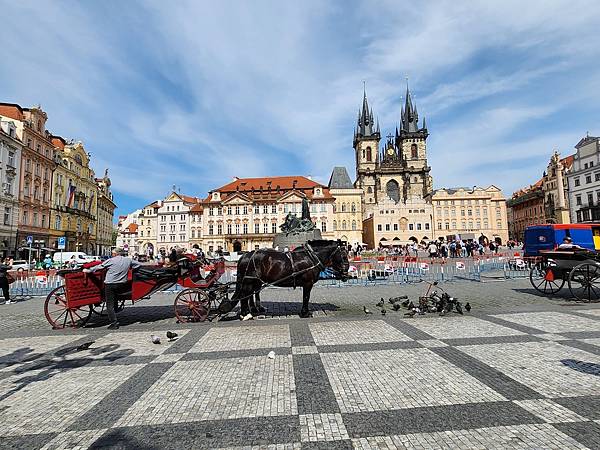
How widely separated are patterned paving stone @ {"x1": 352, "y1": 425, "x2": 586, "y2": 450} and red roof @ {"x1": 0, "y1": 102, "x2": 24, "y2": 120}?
4784 centimetres

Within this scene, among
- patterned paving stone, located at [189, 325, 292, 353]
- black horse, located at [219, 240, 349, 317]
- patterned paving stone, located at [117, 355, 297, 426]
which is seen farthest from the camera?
black horse, located at [219, 240, 349, 317]

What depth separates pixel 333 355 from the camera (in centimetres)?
527

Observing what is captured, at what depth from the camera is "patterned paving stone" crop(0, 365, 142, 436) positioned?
3.30 m

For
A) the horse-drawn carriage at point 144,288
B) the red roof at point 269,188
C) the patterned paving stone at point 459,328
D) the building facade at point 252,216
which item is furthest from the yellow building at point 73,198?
the patterned paving stone at point 459,328

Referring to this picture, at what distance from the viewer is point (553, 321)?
7344mm

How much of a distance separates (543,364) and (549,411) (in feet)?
5.25

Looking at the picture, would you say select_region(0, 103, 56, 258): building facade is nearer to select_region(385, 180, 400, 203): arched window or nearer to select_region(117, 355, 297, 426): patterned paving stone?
select_region(117, 355, 297, 426): patterned paving stone

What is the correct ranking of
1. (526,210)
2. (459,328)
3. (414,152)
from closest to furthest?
(459,328)
(526,210)
(414,152)

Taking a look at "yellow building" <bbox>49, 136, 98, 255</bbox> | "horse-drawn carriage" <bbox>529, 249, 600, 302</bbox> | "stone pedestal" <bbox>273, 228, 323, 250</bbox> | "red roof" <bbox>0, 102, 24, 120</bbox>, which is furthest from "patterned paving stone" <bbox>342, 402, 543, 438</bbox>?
"yellow building" <bbox>49, 136, 98, 255</bbox>

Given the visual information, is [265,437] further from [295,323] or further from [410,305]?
[410,305]

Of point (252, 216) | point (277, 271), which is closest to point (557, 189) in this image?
point (252, 216)

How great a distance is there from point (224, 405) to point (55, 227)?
50934mm

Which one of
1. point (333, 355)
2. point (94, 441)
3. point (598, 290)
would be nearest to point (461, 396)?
point (333, 355)

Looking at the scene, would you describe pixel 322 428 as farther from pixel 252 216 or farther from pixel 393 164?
pixel 393 164
